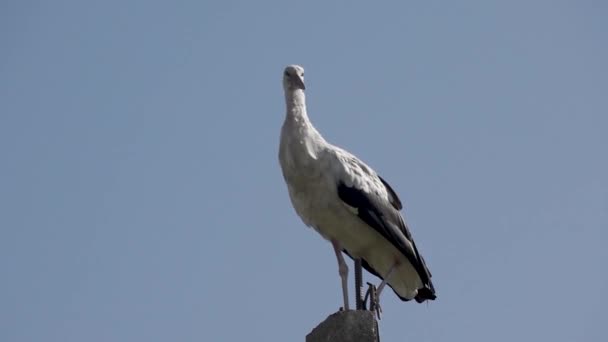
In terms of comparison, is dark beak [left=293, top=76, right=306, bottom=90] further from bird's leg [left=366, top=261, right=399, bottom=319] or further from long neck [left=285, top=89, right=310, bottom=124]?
bird's leg [left=366, top=261, right=399, bottom=319]

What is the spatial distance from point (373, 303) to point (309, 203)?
1.46m

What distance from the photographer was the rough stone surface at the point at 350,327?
9.25 m

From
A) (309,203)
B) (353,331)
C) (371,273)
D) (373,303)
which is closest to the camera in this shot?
(353,331)

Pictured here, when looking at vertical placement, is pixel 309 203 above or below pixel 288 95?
below

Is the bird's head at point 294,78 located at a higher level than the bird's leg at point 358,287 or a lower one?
higher

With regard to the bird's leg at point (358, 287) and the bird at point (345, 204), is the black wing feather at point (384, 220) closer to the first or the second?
the bird at point (345, 204)

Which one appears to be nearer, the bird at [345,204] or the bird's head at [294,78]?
the bird at [345,204]

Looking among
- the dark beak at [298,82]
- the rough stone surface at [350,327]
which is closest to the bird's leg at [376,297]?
the rough stone surface at [350,327]

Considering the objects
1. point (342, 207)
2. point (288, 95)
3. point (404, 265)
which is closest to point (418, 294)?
point (404, 265)

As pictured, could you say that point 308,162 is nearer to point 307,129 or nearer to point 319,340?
point 307,129

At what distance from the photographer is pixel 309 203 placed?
11906 mm

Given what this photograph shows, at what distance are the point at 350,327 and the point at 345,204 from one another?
2821mm

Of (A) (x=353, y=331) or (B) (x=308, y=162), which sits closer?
(A) (x=353, y=331)

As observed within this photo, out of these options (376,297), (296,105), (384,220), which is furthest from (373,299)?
(296,105)
